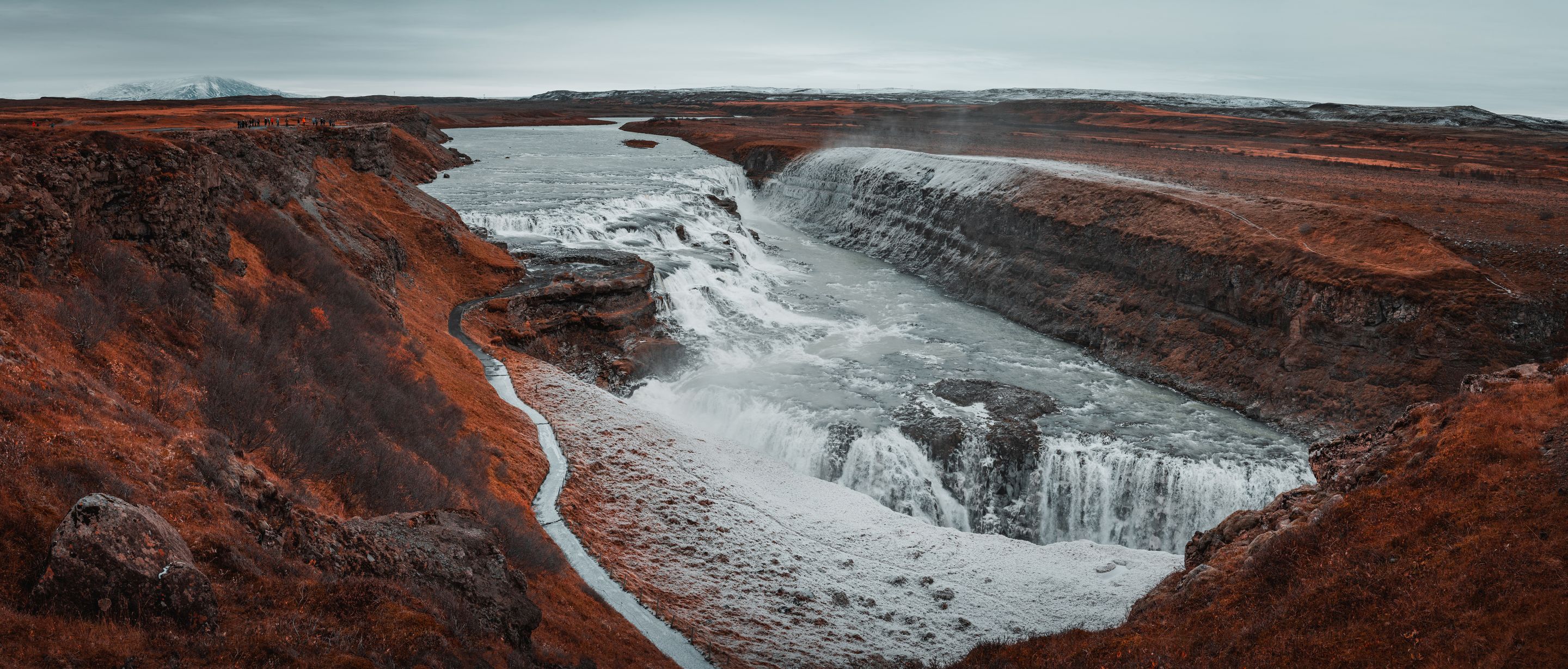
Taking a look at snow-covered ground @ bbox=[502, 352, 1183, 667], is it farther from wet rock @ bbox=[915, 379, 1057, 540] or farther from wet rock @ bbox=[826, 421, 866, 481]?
wet rock @ bbox=[915, 379, 1057, 540]

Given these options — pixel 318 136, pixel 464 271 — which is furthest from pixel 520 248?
pixel 318 136

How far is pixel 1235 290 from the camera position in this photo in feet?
100

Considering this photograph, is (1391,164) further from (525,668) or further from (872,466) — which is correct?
(525,668)

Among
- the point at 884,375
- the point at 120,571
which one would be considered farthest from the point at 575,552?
the point at 884,375

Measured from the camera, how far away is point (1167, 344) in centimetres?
3072

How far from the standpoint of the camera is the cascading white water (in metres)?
22.0

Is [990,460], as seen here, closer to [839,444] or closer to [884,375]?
[839,444]

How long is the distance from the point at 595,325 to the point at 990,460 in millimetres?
15267

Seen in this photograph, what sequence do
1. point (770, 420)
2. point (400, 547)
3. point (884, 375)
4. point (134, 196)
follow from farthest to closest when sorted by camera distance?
point (884, 375)
point (770, 420)
point (134, 196)
point (400, 547)

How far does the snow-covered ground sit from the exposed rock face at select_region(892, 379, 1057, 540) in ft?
5.35

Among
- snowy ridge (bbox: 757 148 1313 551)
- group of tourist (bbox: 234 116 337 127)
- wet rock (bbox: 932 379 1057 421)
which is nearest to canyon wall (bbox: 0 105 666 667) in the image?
group of tourist (bbox: 234 116 337 127)

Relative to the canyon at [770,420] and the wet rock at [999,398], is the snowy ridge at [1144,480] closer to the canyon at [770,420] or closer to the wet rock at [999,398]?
the canyon at [770,420]

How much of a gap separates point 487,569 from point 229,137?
2065 cm

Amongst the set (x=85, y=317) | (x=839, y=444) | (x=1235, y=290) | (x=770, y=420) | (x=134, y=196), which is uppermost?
(x=134, y=196)
